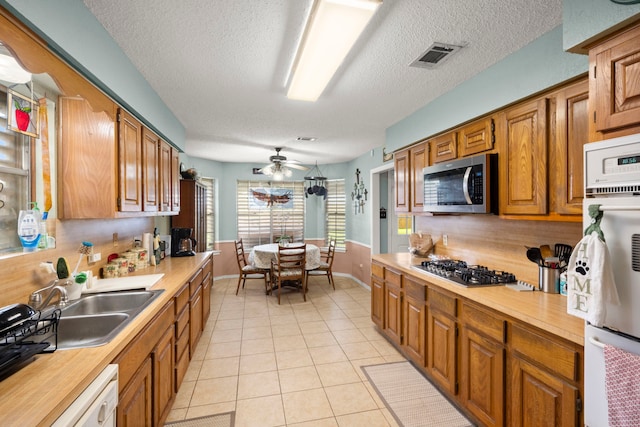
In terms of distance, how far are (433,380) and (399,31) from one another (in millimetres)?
2634

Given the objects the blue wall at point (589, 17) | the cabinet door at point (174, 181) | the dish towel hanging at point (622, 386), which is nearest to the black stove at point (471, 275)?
the dish towel hanging at point (622, 386)

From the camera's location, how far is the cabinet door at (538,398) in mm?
1372

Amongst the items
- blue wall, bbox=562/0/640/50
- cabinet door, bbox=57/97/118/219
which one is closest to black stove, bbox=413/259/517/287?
blue wall, bbox=562/0/640/50

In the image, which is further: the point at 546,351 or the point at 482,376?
the point at 482,376

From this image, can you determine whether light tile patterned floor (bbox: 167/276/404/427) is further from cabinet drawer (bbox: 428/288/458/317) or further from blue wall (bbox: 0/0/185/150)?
blue wall (bbox: 0/0/185/150)

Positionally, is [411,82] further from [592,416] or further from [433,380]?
[433,380]

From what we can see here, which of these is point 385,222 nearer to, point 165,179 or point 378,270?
point 378,270

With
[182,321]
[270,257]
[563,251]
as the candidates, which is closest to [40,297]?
[182,321]

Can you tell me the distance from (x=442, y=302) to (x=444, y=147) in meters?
1.44

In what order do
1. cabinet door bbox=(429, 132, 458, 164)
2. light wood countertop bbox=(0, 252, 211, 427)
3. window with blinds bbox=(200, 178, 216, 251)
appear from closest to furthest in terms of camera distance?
light wood countertop bbox=(0, 252, 211, 427), cabinet door bbox=(429, 132, 458, 164), window with blinds bbox=(200, 178, 216, 251)

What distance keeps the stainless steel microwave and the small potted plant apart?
291cm

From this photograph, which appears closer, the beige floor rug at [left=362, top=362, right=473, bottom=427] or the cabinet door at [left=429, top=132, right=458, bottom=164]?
the beige floor rug at [left=362, top=362, right=473, bottom=427]

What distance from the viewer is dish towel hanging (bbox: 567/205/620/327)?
1164 millimetres

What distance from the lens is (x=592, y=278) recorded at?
120 centimetres
